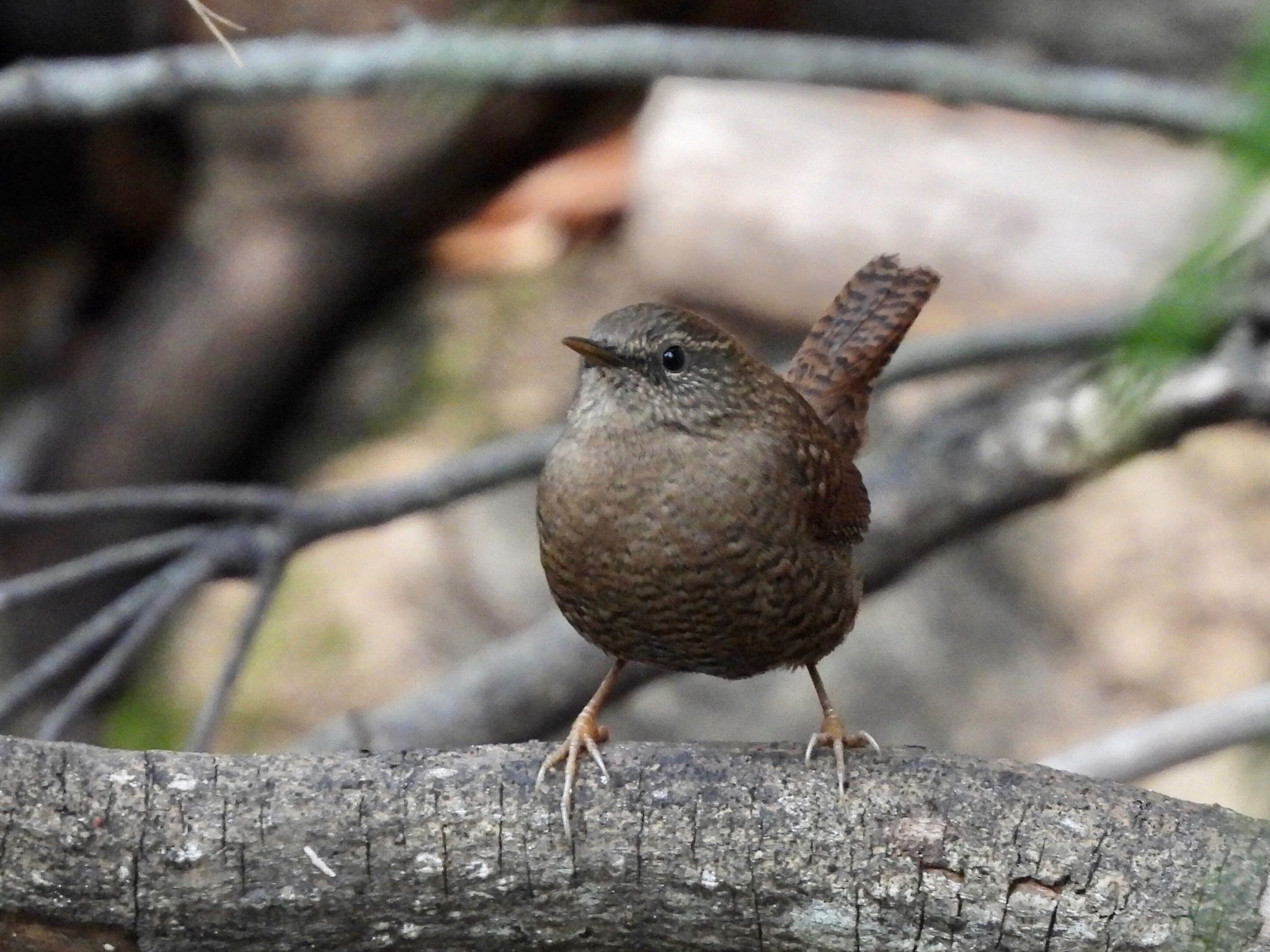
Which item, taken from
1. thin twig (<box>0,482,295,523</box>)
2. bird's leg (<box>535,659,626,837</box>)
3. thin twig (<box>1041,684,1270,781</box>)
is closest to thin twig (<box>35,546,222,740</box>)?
thin twig (<box>0,482,295,523</box>)

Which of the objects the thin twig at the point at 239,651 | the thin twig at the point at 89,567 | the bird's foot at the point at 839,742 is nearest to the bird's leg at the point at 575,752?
the bird's foot at the point at 839,742

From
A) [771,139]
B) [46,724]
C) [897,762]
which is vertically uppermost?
[771,139]

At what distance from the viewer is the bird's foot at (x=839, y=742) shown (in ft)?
7.38

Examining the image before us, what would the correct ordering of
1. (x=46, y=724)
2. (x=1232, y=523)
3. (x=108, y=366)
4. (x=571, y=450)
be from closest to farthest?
(x=571, y=450) < (x=46, y=724) < (x=1232, y=523) < (x=108, y=366)

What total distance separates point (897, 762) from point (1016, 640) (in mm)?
Answer: 3553

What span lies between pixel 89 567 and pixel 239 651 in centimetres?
39

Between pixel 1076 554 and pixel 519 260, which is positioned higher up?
pixel 519 260

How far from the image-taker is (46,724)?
339 centimetres

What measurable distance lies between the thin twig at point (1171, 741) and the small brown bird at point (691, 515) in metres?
1.25

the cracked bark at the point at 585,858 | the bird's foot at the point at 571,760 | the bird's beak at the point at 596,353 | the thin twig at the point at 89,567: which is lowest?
the cracked bark at the point at 585,858

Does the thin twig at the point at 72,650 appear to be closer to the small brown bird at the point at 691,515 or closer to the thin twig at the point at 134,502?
the thin twig at the point at 134,502

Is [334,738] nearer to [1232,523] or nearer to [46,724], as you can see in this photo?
[46,724]

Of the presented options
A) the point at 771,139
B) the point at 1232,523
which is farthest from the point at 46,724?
the point at 1232,523

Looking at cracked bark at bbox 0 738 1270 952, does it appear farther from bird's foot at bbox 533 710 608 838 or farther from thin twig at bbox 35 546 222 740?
thin twig at bbox 35 546 222 740
